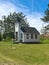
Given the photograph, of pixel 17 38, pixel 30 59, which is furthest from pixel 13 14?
pixel 30 59

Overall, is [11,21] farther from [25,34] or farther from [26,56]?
[26,56]

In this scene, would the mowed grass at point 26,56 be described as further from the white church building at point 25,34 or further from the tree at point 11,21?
the tree at point 11,21

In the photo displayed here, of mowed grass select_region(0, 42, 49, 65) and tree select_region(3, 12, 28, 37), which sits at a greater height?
tree select_region(3, 12, 28, 37)

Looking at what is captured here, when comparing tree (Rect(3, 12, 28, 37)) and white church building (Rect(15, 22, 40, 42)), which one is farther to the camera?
tree (Rect(3, 12, 28, 37))

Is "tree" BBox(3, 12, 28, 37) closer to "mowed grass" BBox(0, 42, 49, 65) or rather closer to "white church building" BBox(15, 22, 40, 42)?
"white church building" BBox(15, 22, 40, 42)

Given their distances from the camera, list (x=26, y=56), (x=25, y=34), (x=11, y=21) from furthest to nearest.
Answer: (x=11, y=21), (x=25, y=34), (x=26, y=56)

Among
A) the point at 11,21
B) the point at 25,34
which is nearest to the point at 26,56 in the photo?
the point at 25,34

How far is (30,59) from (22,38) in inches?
938

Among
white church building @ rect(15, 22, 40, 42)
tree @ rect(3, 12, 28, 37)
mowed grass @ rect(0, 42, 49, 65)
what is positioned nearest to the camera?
mowed grass @ rect(0, 42, 49, 65)

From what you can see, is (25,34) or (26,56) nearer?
(26,56)

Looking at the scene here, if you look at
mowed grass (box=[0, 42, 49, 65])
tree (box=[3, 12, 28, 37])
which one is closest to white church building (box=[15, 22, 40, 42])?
tree (box=[3, 12, 28, 37])

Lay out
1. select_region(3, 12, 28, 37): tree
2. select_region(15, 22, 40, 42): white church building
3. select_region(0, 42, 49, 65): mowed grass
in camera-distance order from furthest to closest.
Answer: select_region(3, 12, 28, 37): tree, select_region(15, 22, 40, 42): white church building, select_region(0, 42, 49, 65): mowed grass

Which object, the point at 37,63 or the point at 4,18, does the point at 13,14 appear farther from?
the point at 37,63

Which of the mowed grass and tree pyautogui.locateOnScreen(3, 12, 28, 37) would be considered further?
tree pyautogui.locateOnScreen(3, 12, 28, 37)
